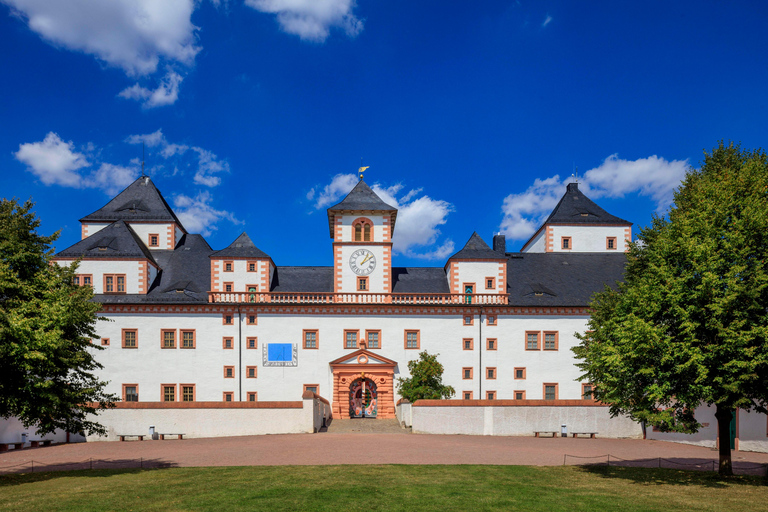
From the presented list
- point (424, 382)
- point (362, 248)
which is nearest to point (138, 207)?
point (362, 248)

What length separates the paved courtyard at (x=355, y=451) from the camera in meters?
22.2

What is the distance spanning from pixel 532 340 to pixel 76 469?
31.0 metres

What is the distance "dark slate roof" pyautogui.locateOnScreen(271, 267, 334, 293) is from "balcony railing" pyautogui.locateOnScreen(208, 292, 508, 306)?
5.01ft

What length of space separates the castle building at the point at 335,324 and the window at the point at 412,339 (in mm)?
73

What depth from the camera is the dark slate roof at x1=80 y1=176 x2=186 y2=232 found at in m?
49.1

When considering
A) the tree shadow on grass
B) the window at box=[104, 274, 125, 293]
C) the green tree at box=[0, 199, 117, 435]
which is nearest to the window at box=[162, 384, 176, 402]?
the window at box=[104, 274, 125, 293]

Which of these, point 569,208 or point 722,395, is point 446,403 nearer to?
point 722,395

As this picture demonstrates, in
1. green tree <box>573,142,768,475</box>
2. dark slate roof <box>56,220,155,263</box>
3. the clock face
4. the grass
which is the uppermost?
dark slate roof <box>56,220,155,263</box>

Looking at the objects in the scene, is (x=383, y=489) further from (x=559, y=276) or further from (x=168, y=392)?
(x=559, y=276)

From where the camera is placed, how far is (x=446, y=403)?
32.8 m

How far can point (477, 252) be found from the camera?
44.3 metres

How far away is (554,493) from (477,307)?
1055 inches

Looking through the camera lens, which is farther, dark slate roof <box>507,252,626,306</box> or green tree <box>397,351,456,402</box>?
dark slate roof <box>507,252,626,306</box>

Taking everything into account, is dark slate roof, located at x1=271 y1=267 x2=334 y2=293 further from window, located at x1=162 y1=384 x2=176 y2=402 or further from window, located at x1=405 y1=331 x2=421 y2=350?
window, located at x1=162 y1=384 x2=176 y2=402
